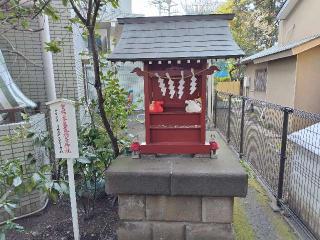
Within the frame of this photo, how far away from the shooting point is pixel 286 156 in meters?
3.84

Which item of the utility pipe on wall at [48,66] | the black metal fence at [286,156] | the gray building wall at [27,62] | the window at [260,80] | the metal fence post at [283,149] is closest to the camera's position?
the black metal fence at [286,156]

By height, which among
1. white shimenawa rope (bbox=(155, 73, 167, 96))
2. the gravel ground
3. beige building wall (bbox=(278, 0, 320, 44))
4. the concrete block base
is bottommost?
the gravel ground

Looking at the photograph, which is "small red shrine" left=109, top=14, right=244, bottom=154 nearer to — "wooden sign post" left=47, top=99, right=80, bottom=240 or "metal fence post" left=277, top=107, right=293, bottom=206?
"wooden sign post" left=47, top=99, right=80, bottom=240

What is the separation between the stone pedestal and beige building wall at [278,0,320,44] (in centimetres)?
903

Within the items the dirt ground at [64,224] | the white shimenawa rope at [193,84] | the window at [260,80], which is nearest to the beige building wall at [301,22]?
the window at [260,80]

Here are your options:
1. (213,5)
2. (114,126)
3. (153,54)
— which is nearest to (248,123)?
(114,126)

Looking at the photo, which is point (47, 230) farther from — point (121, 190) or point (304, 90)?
point (304, 90)

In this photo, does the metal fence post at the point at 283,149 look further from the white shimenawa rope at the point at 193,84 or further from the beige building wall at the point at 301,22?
the beige building wall at the point at 301,22

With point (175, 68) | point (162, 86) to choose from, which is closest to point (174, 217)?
point (162, 86)

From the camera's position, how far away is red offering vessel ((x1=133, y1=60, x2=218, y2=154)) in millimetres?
3451

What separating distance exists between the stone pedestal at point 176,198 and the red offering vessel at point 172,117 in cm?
31

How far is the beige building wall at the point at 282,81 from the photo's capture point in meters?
9.71

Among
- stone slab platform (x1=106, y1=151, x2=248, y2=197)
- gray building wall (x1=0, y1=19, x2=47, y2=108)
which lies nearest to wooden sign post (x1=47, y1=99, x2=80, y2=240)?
stone slab platform (x1=106, y1=151, x2=248, y2=197)

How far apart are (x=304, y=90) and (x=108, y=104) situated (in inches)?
311
